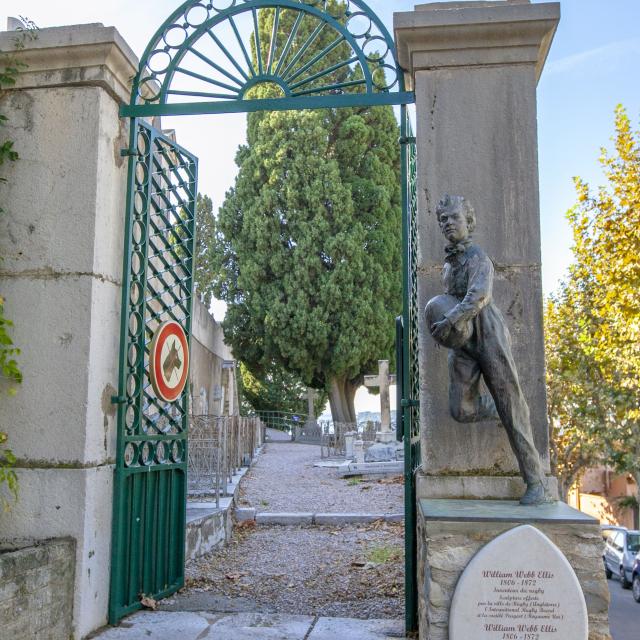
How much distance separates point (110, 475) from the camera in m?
4.72

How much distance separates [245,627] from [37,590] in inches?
50.6

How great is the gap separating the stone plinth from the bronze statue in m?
0.45

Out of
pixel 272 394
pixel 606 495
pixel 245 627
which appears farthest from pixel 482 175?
pixel 606 495

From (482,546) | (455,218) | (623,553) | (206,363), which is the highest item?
(206,363)

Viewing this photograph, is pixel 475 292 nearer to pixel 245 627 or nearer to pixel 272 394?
pixel 245 627

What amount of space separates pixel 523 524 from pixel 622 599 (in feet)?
54.6

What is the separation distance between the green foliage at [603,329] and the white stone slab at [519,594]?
23.5ft

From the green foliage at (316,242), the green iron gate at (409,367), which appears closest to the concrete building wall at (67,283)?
the green iron gate at (409,367)

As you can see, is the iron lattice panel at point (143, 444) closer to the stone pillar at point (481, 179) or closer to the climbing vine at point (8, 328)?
the climbing vine at point (8, 328)

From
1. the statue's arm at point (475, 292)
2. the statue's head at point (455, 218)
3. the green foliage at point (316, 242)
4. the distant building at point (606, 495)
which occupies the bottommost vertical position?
the distant building at point (606, 495)

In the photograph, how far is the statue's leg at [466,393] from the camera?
12.6 feet

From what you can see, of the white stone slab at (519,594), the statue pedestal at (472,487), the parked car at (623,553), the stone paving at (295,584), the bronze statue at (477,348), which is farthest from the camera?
the parked car at (623,553)

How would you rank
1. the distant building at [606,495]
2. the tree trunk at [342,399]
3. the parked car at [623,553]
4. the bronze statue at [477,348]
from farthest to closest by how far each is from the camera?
1. the distant building at [606,495]
2. the tree trunk at [342,399]
3. the parked car at [623,553]
4. the bronze statue at [477,348]

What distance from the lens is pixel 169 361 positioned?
5188mm
